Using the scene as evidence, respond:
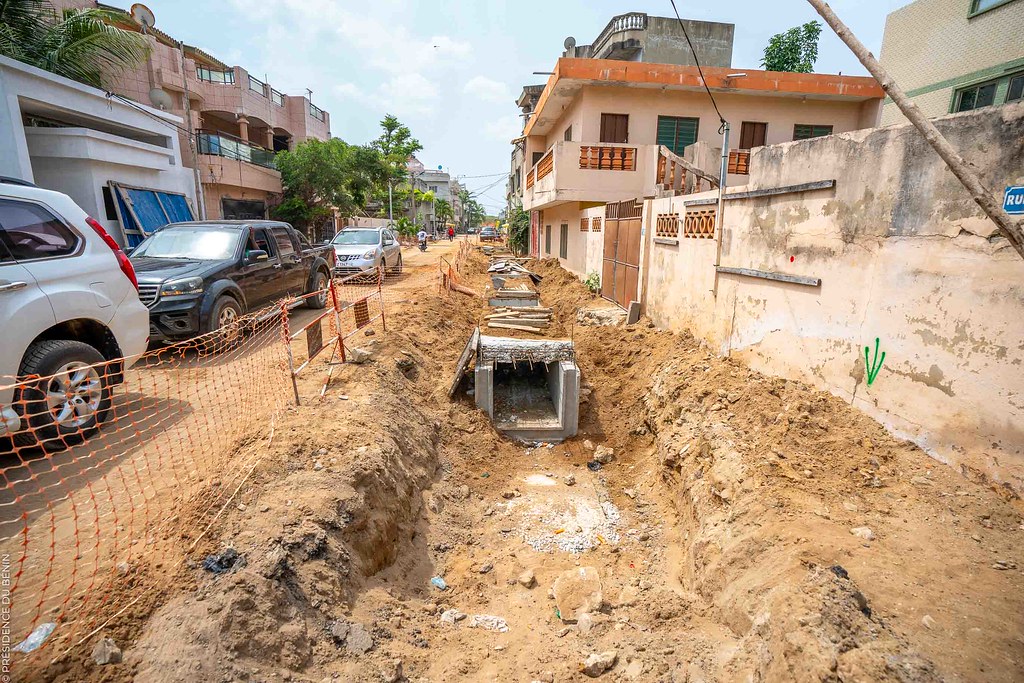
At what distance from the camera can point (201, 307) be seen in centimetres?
664

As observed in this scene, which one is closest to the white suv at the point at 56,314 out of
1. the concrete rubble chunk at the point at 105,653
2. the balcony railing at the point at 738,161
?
the concrete rubble chunk at the point at 105,653

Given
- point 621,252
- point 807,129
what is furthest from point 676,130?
point 621,252

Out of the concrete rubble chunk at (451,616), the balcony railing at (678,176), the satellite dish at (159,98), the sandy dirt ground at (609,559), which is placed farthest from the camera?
the satellite dish at (159,98)

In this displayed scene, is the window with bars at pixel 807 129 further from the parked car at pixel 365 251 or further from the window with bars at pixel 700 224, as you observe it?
the parked car at pixel 365 251

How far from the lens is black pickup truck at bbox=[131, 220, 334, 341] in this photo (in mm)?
6496

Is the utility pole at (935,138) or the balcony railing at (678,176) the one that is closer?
the utility pole at (935,138)

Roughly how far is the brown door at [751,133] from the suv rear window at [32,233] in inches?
704

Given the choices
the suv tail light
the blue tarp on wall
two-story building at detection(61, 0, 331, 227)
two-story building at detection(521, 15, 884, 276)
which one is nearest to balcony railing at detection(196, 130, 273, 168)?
two-story building at detection(61, 0, 331, 227)

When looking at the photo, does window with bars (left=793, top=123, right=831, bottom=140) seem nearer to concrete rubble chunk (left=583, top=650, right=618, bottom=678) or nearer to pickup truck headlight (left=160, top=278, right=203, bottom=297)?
pickup truck headlight (left=160, top=278, right=203, bottom=297)

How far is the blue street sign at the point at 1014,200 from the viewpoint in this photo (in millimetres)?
3381

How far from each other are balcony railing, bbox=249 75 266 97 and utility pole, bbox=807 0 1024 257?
27831mm

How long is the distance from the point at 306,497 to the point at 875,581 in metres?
3.87

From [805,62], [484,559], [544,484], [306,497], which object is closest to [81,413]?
[306,497]

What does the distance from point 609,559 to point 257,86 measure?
1124 inches
